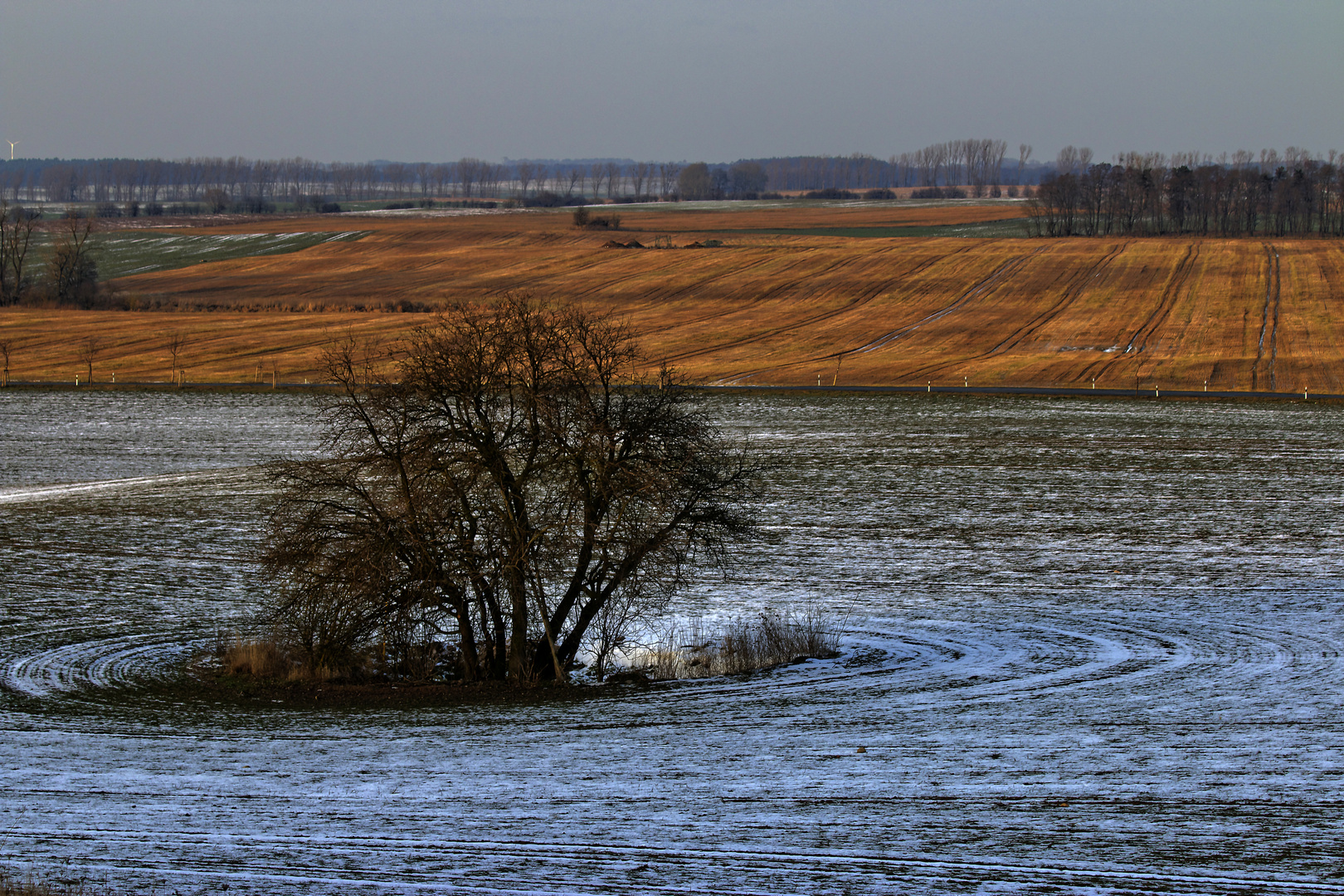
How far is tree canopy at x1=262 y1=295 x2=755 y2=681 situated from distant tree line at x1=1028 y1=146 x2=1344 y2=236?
444 feet

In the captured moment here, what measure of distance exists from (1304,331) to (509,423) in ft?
260

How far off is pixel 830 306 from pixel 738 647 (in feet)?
270

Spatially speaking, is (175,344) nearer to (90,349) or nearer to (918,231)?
(90,349)

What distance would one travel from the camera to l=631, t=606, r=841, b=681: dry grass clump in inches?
798

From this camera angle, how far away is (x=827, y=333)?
89938mm

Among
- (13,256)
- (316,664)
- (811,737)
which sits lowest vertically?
(316,664)

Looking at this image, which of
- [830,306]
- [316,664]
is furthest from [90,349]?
[316,664]

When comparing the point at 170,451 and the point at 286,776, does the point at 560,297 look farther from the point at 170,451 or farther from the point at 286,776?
the point at 286,776

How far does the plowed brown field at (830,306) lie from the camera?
76.8m

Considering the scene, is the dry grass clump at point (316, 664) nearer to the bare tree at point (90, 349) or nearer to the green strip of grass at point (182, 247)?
the bare tree at point (90, 349)

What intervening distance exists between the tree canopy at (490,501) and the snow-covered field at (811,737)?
7.67ft

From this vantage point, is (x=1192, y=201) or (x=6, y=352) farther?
(x=1192, y=201)

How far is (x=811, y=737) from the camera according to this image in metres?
15.0

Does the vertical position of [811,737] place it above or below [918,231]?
below
